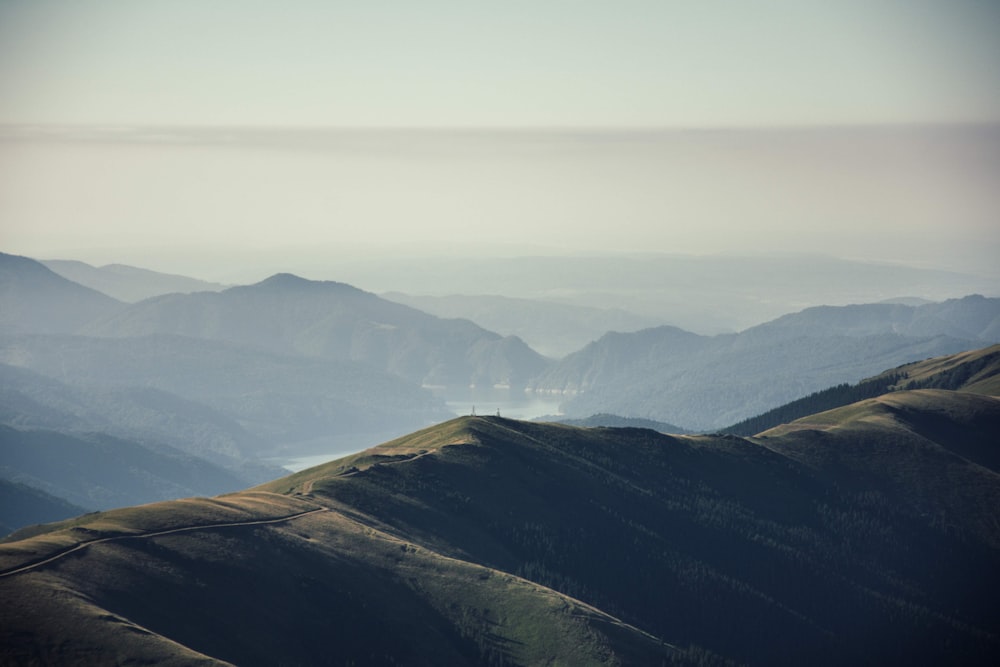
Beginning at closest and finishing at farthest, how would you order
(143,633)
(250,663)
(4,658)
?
(4,658)
(143,633)
(250,663)

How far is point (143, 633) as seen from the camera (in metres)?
183

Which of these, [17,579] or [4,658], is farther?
[17,579]

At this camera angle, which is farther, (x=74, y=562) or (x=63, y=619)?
(x=74, y=562)

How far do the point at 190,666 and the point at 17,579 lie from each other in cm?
2977

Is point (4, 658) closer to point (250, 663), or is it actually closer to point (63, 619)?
point (63, 619)

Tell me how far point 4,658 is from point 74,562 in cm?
3044

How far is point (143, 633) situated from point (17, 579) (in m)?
19.8

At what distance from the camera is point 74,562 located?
200m

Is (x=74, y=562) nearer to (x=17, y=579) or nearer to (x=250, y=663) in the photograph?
(x=17, y=579)

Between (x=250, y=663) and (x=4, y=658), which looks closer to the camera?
(x=4, y=658)

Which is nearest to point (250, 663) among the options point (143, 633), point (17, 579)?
point (143, 633)

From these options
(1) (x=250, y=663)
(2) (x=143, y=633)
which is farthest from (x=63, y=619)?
(1) (x=250, y=663)

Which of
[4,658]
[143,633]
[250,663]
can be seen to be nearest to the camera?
[4,658]

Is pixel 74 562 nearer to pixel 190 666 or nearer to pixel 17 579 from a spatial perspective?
pixel 17 579
